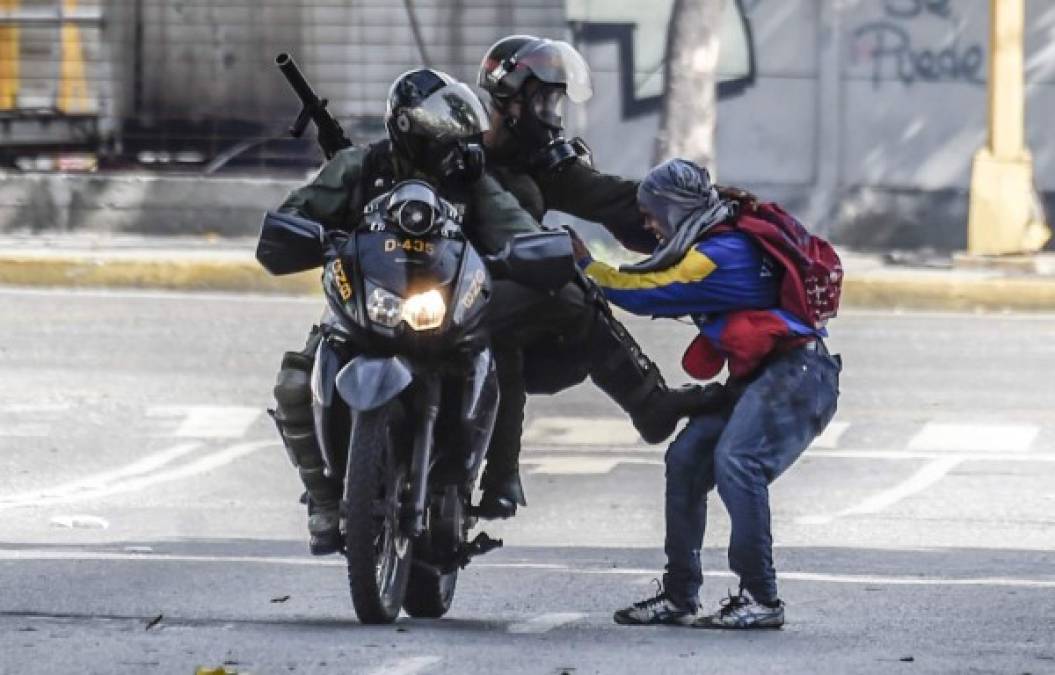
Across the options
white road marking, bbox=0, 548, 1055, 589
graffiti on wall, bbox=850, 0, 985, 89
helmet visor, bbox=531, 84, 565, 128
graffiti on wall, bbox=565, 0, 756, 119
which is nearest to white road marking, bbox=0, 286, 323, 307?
graffiti on wall, bbox=565, 0, 756, 119

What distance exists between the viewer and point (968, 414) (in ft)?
46.0

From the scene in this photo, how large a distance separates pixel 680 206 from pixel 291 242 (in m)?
1.08

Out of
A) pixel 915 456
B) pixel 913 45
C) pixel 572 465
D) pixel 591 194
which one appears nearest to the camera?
pixel 591 194

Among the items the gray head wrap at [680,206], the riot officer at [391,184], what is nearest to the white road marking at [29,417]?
the riot officer at [391,184]

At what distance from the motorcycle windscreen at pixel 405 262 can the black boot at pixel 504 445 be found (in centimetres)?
78

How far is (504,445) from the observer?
26.4 feet

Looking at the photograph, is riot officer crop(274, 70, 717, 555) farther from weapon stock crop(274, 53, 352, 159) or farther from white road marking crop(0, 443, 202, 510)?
white road marking crop(0, 443, 202, 510)

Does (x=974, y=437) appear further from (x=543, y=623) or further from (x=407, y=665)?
(x=407, y=665)

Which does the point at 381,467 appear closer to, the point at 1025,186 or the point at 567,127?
the point at 1025,186

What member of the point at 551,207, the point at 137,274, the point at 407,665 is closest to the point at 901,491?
the point at 551,207

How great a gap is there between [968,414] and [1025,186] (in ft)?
23.3

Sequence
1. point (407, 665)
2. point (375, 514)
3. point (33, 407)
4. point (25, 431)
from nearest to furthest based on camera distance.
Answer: point (407, 665) < point (375, 514) < point (25, 431) < point (33, 407)

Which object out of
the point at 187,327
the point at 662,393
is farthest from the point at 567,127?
the point at 662,393

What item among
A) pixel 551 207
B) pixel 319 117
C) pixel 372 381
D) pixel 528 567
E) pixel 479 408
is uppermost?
pixel 319 117
